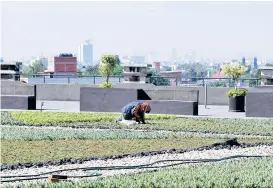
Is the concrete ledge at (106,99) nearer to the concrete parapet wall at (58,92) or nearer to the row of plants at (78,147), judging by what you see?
the concrete parapet wall at (58,92)

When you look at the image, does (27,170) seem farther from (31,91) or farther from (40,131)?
(31,91)

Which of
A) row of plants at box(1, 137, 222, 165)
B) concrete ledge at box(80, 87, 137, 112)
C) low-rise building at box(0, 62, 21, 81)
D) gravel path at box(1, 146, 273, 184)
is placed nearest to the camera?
Answer: gravel path at box(1, 146, 273, 184)

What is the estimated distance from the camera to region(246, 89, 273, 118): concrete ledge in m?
27.2

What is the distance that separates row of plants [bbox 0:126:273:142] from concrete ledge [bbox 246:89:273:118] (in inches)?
274

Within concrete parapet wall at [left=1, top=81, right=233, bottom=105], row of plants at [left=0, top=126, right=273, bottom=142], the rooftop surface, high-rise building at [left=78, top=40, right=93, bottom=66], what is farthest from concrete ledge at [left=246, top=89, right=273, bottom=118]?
high-rise building at [left=78, top=40, right=93, bottom=66]

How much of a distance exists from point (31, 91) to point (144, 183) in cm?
2294

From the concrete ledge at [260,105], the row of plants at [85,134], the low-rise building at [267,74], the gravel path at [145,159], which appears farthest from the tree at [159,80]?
the gravel path at [145,159]

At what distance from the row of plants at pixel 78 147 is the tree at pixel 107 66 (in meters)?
19.6

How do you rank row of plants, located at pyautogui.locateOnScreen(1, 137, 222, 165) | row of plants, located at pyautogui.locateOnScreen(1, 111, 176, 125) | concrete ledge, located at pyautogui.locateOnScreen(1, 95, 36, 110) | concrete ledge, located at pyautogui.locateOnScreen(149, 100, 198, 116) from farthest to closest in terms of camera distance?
concrete ledge, located at pyautogui.locateOnScreen(1, 95, 36, 110) < concrete ledge, located at pyautogui.locateOnScreen(149, 100, 198, 116) < row of plants, located at pyautogui.locateOnScreen(1, 111, 176, 125) < row of plants, located at pyautogui.locateOnScreen(1, 137, 222, 165)

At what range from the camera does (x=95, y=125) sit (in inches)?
902

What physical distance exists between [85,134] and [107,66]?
19.2 m

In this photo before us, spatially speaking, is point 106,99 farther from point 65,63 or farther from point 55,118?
point 65,63

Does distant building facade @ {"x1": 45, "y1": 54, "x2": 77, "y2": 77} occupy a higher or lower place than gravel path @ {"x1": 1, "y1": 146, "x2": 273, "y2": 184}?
higher

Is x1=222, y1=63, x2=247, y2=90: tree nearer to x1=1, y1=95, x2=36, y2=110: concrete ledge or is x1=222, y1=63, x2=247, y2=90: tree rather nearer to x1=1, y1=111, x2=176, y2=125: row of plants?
x1=1, y1=111, x2=176, y2=125: row of plants
